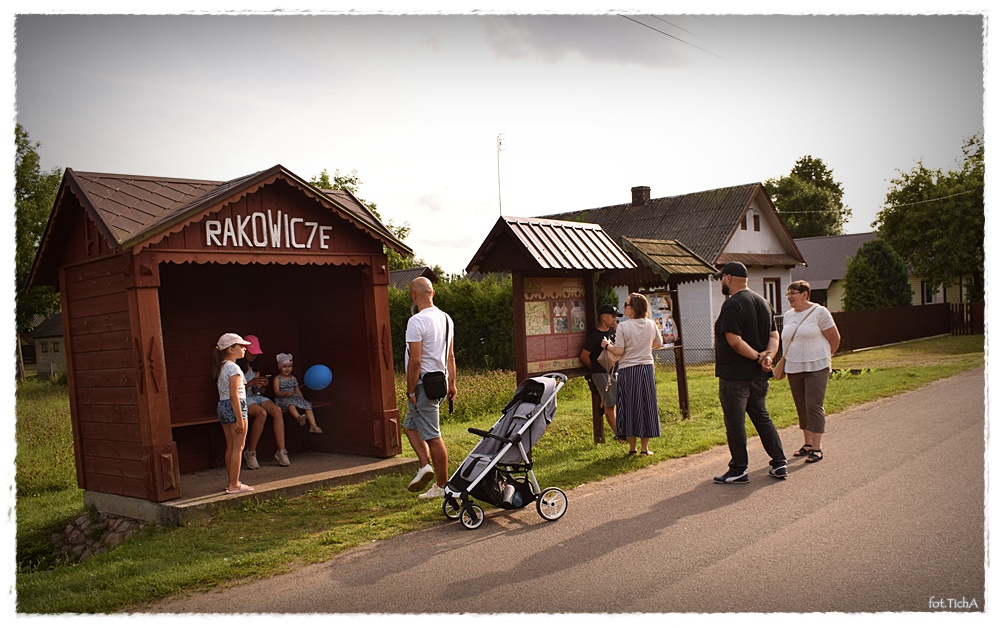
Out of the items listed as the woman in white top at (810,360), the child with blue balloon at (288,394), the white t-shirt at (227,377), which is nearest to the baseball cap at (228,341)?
the white t-shirt at (227,377)

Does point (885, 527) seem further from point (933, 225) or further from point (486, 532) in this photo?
point (933, 225)

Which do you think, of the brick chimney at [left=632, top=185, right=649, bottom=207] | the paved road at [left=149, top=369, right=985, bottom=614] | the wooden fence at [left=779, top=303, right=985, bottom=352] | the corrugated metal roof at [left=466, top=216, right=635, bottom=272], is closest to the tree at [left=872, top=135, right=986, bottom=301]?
the wooden fence at [left=779, top=303, right=985, bottom=352]

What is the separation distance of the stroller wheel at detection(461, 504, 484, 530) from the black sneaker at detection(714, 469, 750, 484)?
8.64 feet

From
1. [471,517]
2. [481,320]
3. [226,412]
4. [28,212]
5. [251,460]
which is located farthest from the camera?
[481,320]

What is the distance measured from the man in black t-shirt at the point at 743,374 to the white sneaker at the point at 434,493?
2740 millimetres

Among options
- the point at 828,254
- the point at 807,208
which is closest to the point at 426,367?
the point at 828,254

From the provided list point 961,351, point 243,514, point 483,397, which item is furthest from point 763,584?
point 961,351

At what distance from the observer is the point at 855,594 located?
4.74 m

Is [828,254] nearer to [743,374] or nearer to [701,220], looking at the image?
[701,220]

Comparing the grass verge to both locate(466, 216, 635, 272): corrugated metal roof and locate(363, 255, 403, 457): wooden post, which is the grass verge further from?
locate(466, 216, 635, 272): corrugated metal roof

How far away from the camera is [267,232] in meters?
8.44

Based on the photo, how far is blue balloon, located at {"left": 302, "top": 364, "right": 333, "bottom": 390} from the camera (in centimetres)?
991

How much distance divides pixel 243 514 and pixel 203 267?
3635mm

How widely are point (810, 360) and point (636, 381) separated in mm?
1913
